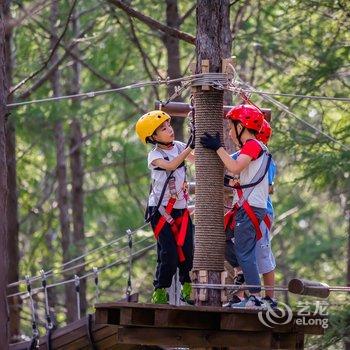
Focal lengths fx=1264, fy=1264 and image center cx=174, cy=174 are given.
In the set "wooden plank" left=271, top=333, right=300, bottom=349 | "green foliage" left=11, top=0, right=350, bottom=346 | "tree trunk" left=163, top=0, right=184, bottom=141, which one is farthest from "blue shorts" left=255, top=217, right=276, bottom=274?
"tree trunk" left=163, top=0, right=184, bottom=141

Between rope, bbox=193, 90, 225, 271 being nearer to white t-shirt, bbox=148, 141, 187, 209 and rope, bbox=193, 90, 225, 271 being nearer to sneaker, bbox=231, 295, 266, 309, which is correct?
white t-shirt, bbox=148, 141, 187, 209

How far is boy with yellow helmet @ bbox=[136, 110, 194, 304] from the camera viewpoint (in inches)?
350

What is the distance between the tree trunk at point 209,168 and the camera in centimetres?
861

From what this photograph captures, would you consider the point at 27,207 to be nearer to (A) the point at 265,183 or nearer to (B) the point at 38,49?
(B) the point at 38,49

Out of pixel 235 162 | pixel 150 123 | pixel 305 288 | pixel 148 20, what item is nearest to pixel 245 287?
pixel 305 288

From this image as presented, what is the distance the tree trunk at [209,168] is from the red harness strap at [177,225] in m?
0.26

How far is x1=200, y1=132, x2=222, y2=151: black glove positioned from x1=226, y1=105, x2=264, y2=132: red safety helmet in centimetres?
19

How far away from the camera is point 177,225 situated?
29.4ft

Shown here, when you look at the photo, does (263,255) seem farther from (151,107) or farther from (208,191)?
(151,107)

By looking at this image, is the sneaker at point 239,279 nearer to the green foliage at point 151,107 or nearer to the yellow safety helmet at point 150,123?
the yellow safety helmet at point 150,123

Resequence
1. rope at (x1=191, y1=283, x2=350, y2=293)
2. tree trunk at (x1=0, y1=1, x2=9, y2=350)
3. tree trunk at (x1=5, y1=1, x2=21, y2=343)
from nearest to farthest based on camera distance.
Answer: rope at (x1=191, y1=283, x2=350, y2=293) → tree trunk at (x1=0, y1=1, x2=9, y2=350) → tree trunk at (x1=5, y1=1, x2=21, y2=343)

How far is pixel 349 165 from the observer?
1280cm

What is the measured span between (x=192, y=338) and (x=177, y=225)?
3.13 ft

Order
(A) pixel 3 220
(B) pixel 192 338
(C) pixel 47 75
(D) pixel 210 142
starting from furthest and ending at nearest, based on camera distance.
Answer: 1. (C) pixel 47 75
2. (A) pixel 3 220
3. (D) pixel 210 142
4. (B) pixel 192 338
